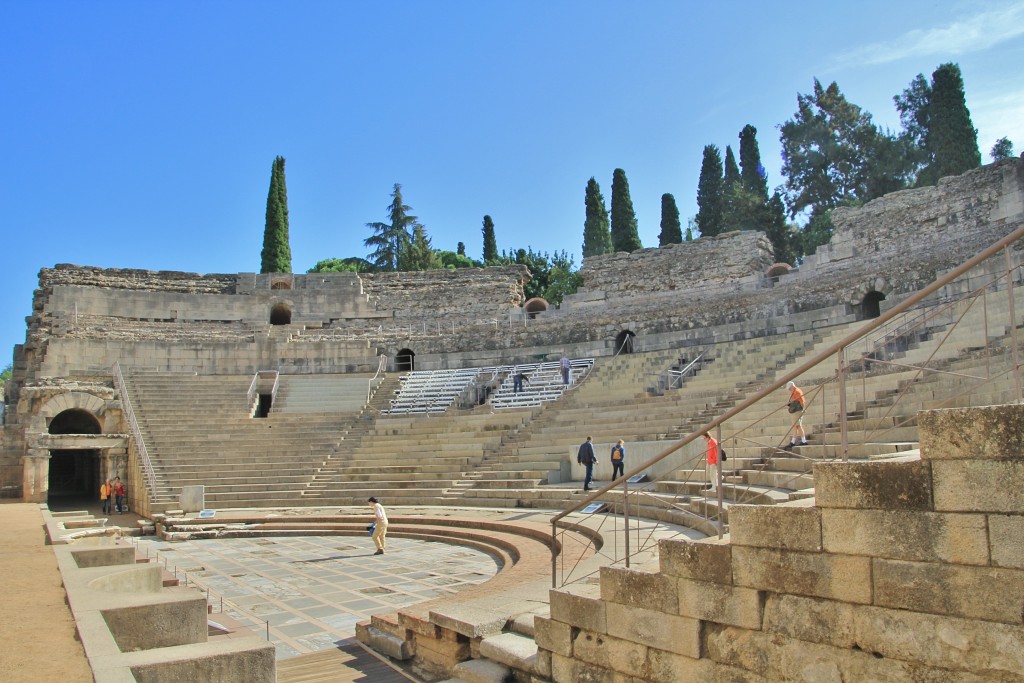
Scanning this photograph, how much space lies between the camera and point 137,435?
18.6 metres

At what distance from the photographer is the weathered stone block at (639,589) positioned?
458cm

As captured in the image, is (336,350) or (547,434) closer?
(547,434)

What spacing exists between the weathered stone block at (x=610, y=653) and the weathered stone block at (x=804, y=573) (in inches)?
35.3

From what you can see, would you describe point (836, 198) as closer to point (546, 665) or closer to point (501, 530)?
point (501, 530)

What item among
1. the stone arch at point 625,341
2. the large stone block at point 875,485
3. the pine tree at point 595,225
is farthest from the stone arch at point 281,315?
the large stone block at point 875,485

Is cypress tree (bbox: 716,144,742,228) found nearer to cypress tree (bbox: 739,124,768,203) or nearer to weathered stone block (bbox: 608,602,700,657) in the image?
cypress tree (bbox: 739,124,768,203)

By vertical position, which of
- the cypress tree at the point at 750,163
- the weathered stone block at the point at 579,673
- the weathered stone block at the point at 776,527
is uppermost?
the cypress tree at the point at 750,163

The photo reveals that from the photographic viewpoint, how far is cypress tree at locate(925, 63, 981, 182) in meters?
31.4

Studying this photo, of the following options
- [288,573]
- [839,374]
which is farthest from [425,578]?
[839,374]

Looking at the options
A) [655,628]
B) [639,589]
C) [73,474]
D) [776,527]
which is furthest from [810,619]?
[73,474]

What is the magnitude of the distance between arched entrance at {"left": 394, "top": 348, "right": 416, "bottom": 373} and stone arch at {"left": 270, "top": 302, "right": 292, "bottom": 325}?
21.4 feet

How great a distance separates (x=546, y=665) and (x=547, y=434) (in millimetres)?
12348

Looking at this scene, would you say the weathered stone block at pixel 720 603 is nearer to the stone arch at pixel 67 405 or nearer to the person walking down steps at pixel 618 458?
the person walking down steps at pixel 618 458

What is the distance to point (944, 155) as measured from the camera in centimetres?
3169
